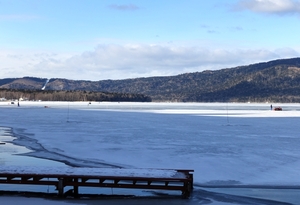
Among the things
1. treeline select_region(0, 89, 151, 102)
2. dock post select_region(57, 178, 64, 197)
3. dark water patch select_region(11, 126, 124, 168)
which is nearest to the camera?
dock post select_region(57, 178, 64, 197)

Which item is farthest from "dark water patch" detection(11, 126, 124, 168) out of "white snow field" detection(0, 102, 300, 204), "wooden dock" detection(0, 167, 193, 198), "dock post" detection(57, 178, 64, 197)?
"dock post" detection(57, 178, 64, 197)

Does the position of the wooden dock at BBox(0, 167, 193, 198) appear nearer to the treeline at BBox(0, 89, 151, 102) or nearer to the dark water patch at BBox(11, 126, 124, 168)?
the dark water patch at BBox(11, 126, 124, 168)

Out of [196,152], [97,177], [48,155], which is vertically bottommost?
[48,155]

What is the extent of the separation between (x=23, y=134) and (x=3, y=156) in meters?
7.07

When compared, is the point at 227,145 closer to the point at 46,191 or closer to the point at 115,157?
the point at 115,157

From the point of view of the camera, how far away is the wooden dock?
26.9ft

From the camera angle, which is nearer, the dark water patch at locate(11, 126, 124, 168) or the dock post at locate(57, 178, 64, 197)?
the dock post at locate(57, 178, 64, 197)

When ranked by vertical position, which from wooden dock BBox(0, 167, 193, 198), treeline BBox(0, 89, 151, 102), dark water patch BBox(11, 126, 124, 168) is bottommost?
dark water patch BBox(11, 126, 124, 168)

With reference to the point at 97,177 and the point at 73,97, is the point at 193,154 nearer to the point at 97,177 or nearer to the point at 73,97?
the point at 97,177

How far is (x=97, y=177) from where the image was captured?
27.2ft

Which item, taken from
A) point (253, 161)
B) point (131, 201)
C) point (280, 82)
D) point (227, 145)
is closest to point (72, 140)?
point (227, 145)

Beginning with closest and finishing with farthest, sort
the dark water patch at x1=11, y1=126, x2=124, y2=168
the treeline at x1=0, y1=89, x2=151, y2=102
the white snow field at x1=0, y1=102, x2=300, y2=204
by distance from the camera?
the white snow field at x1=0, y1=102, x2=300, y2=204 < the dark water patch at x1=11, y1=126, x2=124, y2=168 < the treeline at x1=0, y1=89, x2=151, y2=102

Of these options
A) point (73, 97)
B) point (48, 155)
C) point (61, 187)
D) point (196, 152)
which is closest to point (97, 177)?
point (61, 187)

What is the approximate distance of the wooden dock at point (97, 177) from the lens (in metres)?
8.20
